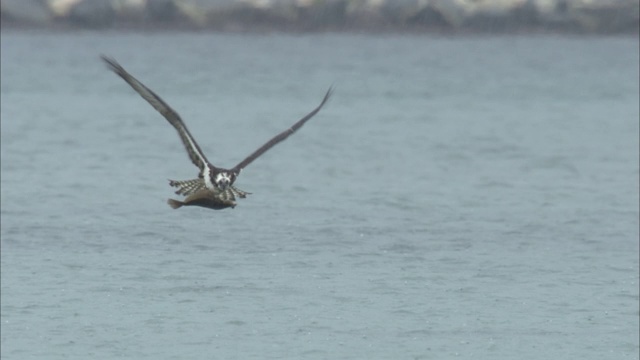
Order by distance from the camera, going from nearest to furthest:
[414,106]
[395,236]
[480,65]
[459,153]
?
1. [395,236]
2. [459,153]
3. [414,106]
4. [480,65]

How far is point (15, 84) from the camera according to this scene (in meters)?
59.4

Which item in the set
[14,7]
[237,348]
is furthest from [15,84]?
[237,348]

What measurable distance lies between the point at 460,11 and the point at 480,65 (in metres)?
6.62

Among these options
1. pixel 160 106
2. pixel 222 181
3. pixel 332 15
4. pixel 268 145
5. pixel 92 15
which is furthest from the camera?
pixel 332 15

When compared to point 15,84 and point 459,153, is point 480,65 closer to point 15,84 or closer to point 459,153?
point 15,84

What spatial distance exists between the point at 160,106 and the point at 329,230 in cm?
1276

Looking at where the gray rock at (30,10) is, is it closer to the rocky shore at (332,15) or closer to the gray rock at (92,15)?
the rocky shore at (332,15)

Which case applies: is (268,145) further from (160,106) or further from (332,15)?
(332,15)

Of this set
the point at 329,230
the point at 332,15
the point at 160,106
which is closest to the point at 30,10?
the point at 332,15

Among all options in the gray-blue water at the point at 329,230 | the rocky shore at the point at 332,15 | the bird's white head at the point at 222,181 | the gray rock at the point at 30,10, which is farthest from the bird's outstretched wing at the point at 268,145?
the gray rock at the point at 30,10

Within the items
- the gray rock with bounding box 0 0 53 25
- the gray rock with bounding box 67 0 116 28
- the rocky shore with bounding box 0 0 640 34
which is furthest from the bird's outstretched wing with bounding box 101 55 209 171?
the gray rock with bounding box 67 0 116 28

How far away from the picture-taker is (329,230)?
2564 centimetres

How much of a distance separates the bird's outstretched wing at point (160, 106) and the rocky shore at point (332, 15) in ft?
198

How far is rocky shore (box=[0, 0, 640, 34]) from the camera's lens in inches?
2963
